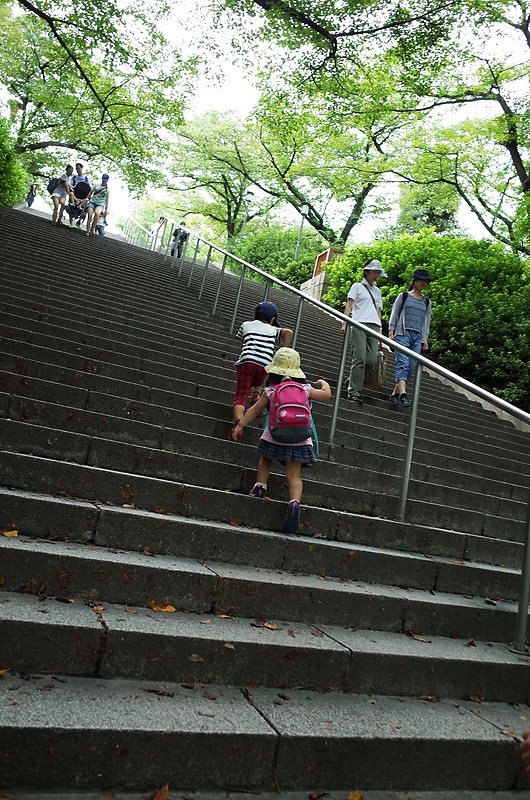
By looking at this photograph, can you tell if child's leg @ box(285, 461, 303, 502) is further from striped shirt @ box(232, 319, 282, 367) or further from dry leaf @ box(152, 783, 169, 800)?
dry leaf @ box(152, 783, 169, 800)

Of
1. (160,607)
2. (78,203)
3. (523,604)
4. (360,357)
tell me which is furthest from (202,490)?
(78,203)

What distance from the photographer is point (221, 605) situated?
3047 millimetres

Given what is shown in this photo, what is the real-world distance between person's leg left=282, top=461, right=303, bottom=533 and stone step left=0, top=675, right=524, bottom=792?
1.22m

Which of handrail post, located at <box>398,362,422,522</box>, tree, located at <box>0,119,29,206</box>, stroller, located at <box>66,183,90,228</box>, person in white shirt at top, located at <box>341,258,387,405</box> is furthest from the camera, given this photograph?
tree, located at <box>0,119,29,206</box>

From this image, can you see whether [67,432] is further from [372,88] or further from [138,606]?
[372,88]

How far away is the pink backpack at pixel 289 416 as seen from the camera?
157 inches

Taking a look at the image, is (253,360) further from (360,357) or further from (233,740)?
(233,740)

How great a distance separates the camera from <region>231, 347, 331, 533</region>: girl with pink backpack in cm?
396

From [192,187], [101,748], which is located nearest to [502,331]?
[101,748]

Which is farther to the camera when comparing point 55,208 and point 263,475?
point 55,208

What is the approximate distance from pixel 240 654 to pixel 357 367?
447 centimetres

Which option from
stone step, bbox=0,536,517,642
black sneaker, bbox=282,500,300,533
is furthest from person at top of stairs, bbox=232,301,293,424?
stone step, bbox=0,536,517,642

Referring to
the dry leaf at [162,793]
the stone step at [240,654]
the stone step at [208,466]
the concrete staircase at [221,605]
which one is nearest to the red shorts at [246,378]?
the concrete staircase at [221,605]

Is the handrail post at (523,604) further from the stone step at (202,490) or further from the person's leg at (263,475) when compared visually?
the person's leg at (263,475)
